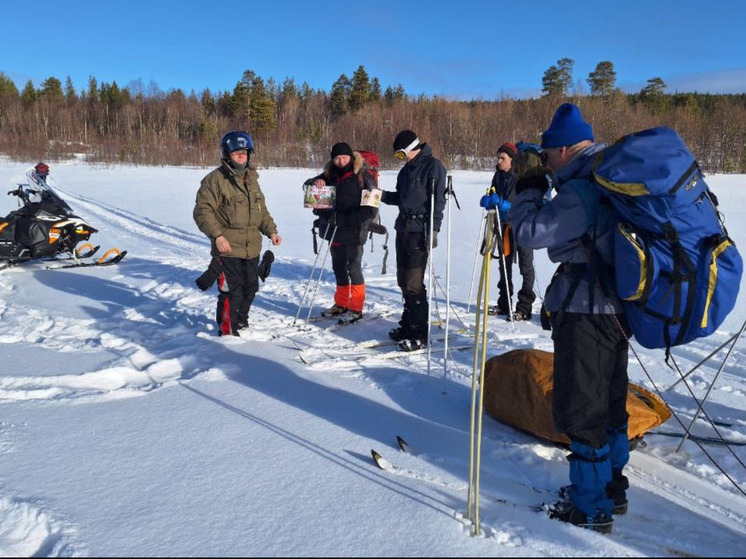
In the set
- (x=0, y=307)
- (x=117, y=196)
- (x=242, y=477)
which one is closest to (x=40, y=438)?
(x=242, y=477)

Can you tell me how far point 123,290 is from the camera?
671cm

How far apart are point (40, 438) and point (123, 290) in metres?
4.29

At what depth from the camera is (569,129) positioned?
7.43 ft

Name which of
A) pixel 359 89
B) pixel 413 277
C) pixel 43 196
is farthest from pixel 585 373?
pixel 359 89

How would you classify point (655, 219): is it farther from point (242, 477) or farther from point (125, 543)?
point (125, 543)

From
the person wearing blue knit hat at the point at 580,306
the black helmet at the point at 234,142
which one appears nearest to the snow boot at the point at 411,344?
the black helmet at the point at 234,142

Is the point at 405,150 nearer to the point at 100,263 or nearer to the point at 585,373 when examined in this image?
the point at 585,373

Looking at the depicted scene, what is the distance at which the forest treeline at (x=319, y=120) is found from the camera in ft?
110

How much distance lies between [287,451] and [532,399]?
1.32 metres

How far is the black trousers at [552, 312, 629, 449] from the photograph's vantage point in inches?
84.9

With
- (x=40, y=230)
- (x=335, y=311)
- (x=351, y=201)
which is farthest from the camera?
(x=40, y=230)

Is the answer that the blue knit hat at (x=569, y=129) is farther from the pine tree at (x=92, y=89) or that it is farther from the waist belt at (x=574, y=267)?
the pine tree at (x=92, y=89)

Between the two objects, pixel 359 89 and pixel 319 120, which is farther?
pixel 359 89

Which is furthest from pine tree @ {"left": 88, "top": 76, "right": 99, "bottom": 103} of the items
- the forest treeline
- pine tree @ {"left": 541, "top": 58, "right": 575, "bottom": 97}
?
pine tree @ {"left": 541, "top": 58, "right": 575, "bottom": 97}
